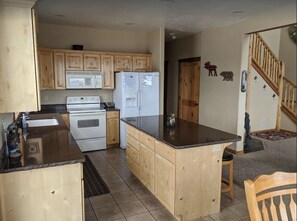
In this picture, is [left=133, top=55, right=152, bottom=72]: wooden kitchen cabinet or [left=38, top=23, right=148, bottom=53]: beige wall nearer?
[left=38, top=23, right=148, bottom=53]: beige wall

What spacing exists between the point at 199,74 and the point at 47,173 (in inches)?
188

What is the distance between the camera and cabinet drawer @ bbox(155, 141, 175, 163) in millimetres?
2457

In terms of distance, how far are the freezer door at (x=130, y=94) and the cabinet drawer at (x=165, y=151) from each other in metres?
2.36

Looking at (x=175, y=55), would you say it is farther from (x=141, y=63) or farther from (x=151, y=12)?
(x=151, y=12)

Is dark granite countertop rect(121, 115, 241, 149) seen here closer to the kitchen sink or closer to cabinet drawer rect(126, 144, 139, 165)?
cabinet drawer rect(126, 144, 139, 165)

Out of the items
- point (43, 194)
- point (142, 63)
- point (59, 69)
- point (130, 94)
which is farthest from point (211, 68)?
point (43, 194)

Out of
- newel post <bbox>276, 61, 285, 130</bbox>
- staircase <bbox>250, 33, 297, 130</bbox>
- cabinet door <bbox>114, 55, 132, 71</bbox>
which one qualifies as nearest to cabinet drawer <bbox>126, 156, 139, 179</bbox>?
cabinet door <bbox>114, 55, 132, 71</bbox>

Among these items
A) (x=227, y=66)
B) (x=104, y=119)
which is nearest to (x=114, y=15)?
(x=104, y=119)

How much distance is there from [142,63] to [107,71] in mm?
854

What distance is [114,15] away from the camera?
13.6 ft

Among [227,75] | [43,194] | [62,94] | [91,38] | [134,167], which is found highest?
[91,38]

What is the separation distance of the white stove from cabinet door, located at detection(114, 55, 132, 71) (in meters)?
1.00

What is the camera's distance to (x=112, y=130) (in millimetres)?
5219

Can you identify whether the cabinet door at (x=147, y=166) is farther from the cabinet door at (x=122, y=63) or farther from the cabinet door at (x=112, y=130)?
the cabinet door at (x=122, y=63)
